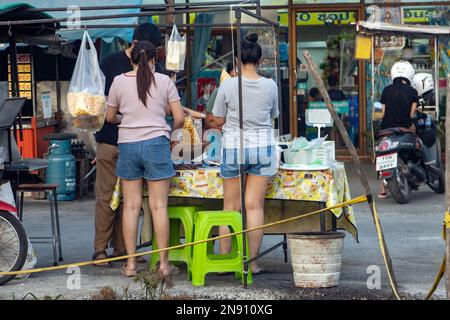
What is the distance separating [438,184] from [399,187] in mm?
990

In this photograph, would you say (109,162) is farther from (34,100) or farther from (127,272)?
(34,100)

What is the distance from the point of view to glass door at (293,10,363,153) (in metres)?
16.7

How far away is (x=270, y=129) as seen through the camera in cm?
811

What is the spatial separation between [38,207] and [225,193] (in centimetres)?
534

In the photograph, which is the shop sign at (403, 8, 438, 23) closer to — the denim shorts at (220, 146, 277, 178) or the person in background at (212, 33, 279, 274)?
the person in background at (212, 33, 279, 274)

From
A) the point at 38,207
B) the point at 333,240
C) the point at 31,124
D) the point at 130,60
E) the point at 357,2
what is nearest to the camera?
the point at 333,240

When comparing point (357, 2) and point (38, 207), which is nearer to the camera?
point (38, 207)

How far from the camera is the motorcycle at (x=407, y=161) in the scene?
1245 centimetres

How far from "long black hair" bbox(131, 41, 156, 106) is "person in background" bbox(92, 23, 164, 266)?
0.77 feet

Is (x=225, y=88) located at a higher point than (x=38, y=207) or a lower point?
higher

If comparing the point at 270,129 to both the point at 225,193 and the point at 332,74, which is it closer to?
the point at 225,193

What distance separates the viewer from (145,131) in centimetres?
796
